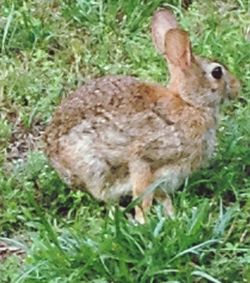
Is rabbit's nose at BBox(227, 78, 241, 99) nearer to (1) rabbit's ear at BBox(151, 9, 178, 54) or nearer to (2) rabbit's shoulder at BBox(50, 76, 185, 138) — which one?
(2) rabbit's shoulder at BBox(50, 76, 185, 138)

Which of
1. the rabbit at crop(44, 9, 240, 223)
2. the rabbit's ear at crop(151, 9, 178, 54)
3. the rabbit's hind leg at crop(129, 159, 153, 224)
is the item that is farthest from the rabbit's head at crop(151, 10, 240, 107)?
the rabbit's hind leg at crop(129, 159, 153, 224)

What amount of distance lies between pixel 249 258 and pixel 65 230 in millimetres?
914

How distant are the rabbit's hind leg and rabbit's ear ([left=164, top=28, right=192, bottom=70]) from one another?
0.59 metres

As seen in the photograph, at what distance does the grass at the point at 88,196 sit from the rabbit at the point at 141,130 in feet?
0.36

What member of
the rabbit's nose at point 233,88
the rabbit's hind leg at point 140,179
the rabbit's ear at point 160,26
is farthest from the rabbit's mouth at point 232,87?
the rabbit's hind leg at point 140,179

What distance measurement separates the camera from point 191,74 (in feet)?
23.7

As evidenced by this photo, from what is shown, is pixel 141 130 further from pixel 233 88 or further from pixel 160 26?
pixel 160 26

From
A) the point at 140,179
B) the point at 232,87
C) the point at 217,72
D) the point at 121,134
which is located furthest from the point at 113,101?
the point at 232,87

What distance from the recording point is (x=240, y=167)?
7.30 metres

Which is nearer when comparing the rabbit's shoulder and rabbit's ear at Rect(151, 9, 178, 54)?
the rabbit's shoulder

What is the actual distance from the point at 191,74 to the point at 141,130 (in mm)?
427

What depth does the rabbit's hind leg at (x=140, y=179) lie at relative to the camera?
700 cm

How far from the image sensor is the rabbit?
7.05 m

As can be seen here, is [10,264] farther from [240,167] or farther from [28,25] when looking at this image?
[28,25]
